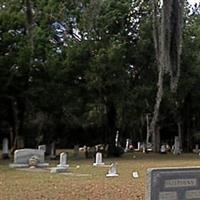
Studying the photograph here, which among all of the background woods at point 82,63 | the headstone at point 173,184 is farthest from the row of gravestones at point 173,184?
the background woods at point 82,63

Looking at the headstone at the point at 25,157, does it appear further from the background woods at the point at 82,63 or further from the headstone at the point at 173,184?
the headstone at the point at 173,184

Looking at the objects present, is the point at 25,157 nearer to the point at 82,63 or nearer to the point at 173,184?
the point at 82,63

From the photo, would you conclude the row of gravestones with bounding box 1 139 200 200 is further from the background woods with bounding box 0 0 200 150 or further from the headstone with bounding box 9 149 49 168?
the background woods with bounding box 0 0 200 150

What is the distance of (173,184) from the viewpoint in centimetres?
609

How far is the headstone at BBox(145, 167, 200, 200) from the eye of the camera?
5996mm

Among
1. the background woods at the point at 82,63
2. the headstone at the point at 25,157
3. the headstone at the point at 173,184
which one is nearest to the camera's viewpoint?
the headstone at the point at 173,184

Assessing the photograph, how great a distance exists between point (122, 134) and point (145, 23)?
30.4 m

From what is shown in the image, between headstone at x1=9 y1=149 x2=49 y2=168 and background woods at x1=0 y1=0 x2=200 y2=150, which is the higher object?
background woods at x1=0 y1=0 x2=200 y2=150

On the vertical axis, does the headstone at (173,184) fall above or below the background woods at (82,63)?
below

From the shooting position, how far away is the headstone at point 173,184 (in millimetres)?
5996

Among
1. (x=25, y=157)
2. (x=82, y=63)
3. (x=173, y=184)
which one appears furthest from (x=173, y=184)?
(x=82, y=63)

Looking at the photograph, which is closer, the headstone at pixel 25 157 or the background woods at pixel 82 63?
the headstone at pixel 25 157

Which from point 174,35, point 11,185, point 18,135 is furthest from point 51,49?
point 174,35

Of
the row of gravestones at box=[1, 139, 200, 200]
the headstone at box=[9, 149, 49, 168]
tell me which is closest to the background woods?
the headstone at box=[9, 149, 49, 168]
